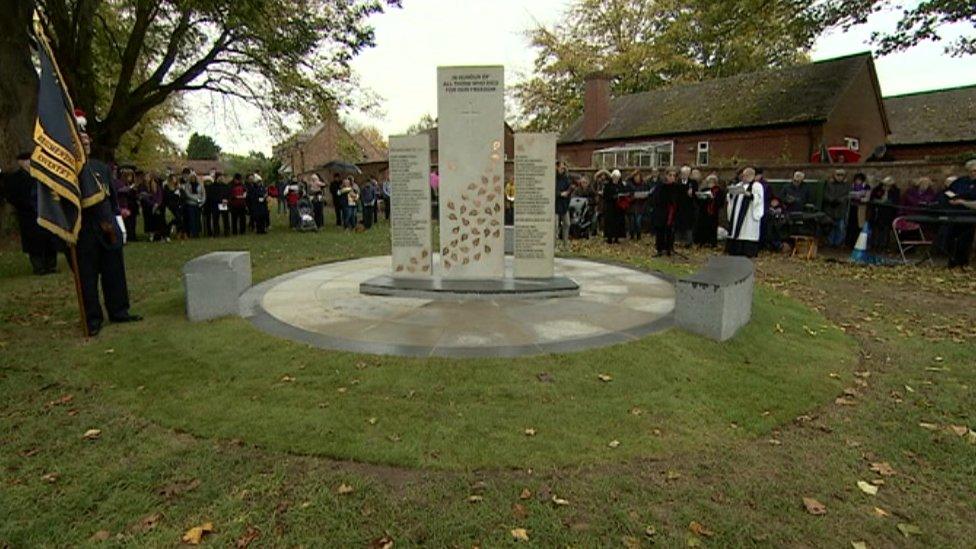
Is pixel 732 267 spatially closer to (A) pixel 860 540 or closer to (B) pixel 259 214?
(A) pixel 860 540

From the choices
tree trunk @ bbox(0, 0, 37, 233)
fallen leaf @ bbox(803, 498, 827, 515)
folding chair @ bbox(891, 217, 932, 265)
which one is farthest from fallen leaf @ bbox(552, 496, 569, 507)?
tree trunk @ bbox(0, 0, 37, 233)

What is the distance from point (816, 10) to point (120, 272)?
20143mm

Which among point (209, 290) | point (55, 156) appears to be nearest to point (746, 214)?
point (209, 290)

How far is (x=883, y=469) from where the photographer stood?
3490 millimetres

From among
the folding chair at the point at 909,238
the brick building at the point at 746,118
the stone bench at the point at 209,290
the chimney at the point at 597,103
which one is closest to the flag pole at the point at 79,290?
the stone bench at the point at 209,290

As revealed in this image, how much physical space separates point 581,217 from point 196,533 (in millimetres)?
13866

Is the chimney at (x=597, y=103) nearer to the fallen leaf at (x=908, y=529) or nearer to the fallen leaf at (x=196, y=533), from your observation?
the fallen leaf at (x=908, y=529)

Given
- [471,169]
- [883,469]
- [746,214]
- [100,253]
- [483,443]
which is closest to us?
[883,469]

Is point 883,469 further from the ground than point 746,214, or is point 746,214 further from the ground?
point 746,214

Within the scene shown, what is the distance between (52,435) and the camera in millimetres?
3801

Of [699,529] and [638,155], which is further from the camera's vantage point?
[638,155]

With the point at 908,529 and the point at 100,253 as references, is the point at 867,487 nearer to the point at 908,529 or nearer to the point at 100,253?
the point at 908,529

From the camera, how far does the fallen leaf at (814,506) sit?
303 cm

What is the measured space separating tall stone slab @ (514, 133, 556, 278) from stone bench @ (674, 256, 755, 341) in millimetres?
2417
